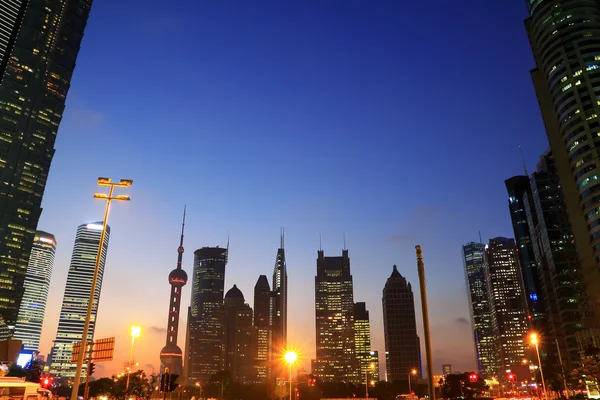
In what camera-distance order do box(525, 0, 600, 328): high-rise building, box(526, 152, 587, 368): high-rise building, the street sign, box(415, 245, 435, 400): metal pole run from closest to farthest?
box(415, 245, 435, 400): metal pole < the street sign < box(525, 0, 600, 328): high-rise building < box(526, 152, 587, 368): high-rise building

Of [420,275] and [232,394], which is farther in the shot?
[232,394]

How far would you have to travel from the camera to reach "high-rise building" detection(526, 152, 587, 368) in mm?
161750

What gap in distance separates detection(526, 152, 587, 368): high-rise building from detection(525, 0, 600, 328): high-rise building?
15.2 metres

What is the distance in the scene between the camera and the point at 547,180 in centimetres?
18500

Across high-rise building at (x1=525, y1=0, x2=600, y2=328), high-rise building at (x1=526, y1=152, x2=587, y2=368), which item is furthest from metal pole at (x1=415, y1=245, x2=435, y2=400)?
high-rise building at (x1=526, y1=152, x2=587, y2=368)

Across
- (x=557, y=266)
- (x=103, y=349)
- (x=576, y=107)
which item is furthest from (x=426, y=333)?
(x=557, y=266)

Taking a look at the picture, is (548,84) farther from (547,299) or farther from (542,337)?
(542,337)

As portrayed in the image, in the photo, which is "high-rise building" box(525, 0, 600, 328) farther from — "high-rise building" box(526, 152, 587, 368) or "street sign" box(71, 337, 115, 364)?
"street sign" box(71, 337, 115, 364)

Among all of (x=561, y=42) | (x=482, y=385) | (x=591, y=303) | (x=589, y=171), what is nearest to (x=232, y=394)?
(x=482, y=385)

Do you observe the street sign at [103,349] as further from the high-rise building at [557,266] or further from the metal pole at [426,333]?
the high-rise building at [557,266]

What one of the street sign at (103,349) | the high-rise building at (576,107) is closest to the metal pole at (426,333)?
the street sign at (103,349)

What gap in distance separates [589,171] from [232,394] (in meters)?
149

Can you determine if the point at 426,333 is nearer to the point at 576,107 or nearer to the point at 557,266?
the point at 576,107

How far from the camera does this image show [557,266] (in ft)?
567
